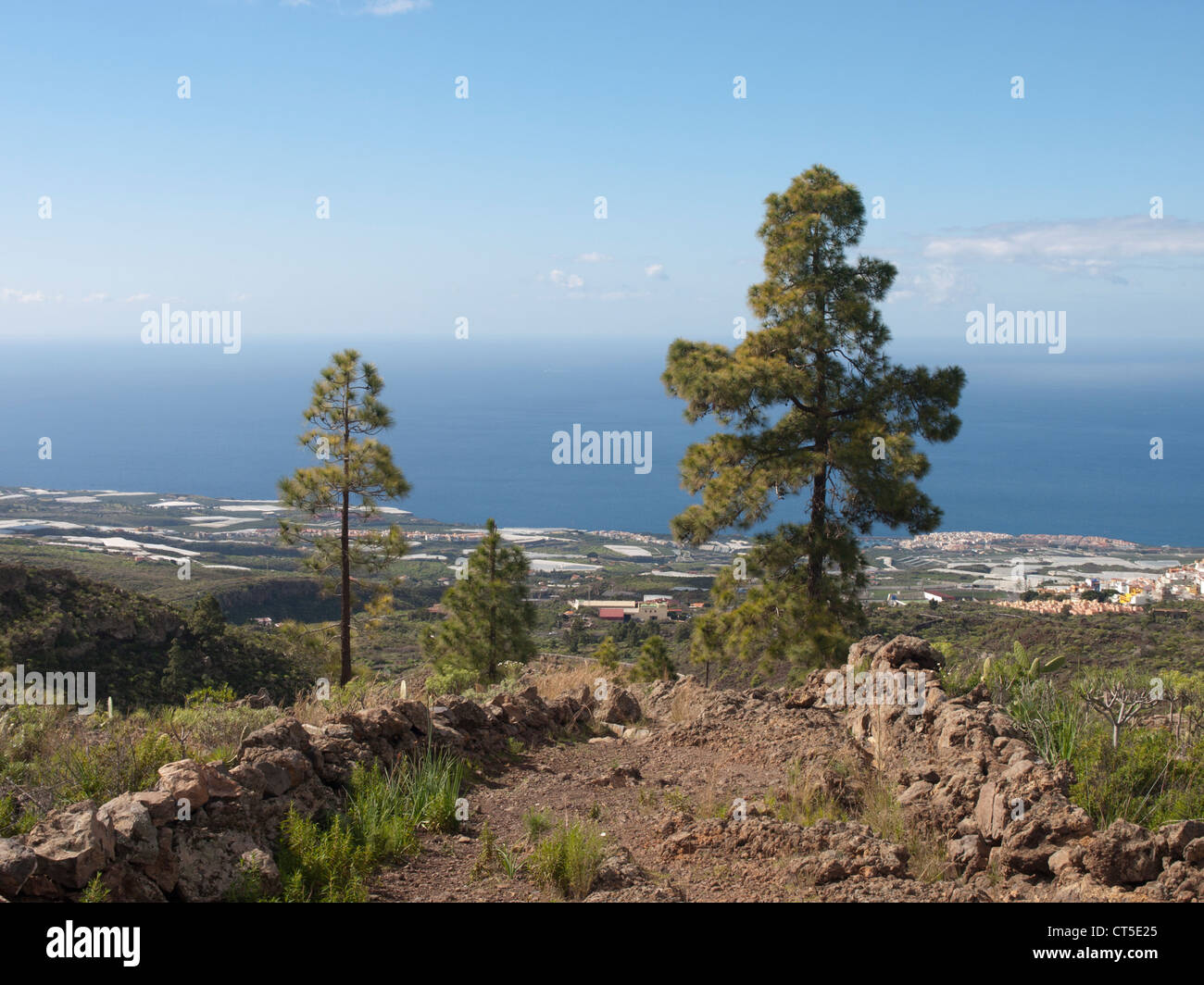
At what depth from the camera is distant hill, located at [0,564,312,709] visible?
1930cm

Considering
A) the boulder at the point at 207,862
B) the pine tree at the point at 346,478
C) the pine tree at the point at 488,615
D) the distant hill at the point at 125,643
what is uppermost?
the pine tree at the point at 346,478

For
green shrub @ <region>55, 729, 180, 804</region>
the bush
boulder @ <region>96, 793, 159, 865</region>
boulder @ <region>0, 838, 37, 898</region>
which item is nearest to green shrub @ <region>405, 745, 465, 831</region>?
the bush

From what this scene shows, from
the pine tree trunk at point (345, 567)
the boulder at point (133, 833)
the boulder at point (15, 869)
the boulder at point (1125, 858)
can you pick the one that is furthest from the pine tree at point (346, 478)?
the boulder at point (1125, 858)

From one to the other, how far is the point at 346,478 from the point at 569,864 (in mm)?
11681

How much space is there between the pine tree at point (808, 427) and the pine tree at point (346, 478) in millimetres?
5466

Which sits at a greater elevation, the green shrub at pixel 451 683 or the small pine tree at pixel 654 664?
the green shrub at pixel 451 683

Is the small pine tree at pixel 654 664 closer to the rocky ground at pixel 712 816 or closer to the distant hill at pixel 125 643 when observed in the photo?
the distant hill at pixel 125 643

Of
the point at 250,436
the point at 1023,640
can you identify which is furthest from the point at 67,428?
the point at 1023,640

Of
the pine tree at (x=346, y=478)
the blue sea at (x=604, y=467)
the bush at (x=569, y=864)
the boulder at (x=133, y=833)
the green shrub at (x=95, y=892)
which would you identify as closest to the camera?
the green shrub at (x=95, y=892)

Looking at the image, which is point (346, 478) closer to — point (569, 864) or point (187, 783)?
A: point (187, 783)

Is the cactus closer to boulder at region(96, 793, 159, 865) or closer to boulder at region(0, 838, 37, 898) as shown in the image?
boulder at region(96, 793, 159, 865)

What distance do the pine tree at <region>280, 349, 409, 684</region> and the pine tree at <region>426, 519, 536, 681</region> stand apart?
182cm

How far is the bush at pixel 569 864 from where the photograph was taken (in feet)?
14.8

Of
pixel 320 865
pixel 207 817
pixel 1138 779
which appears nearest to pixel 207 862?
pixel 207 817
